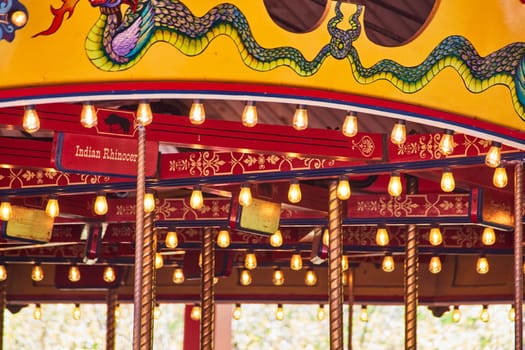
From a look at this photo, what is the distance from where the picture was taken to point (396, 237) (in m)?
17.1

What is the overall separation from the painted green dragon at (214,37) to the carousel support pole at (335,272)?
3503 millimetres

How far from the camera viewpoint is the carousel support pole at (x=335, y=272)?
1185 cm

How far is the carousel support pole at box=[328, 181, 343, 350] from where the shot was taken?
11852 mm

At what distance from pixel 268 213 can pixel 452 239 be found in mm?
4522

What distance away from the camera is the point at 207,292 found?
50.4 feet

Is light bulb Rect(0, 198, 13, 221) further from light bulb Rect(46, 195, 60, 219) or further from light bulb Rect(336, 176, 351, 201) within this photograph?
light bulb Rect(336, 176, 351, 201)

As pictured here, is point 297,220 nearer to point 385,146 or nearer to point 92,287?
point 385,146

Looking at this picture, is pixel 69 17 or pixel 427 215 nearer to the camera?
pixel 69 17

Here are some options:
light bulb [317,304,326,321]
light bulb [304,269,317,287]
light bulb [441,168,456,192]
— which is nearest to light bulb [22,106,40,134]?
light bulb [441,168,456,192]

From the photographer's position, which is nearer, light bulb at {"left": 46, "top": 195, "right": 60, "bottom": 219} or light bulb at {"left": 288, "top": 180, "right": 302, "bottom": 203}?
light bulb at {"left": 288, "top": 180, "right": 302, "bottom": 203}

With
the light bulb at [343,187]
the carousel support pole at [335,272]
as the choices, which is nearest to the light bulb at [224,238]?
the carousel support pole at [335,272]

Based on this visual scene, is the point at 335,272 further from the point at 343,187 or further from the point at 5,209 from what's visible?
the point at 5,209

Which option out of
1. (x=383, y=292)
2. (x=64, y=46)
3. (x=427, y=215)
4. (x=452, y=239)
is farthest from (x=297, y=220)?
(x=64, y=46)

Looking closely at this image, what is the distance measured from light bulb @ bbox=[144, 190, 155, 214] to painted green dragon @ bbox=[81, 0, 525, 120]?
160 inches
